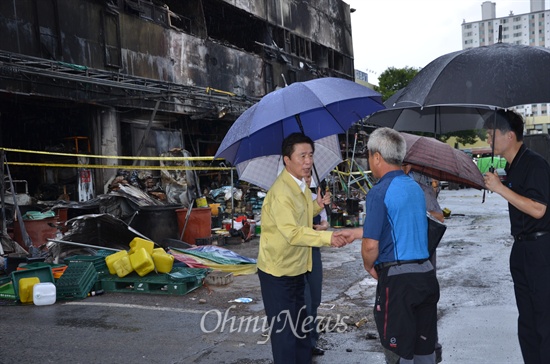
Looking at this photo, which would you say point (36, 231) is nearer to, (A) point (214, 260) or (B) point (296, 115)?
(A) point (214, 260)

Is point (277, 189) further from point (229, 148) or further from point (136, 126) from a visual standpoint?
point (136, 126)

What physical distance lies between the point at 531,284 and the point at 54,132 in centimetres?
1780

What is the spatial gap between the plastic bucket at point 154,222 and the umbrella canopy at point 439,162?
807 cm

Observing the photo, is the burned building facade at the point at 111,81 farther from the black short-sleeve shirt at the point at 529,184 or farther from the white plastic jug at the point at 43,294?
the black short-sleeve shirt at the point at 529,184

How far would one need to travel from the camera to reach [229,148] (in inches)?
199

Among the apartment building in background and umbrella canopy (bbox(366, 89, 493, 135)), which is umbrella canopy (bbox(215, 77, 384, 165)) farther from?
the apartment building in background

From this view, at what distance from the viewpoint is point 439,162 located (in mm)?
4598

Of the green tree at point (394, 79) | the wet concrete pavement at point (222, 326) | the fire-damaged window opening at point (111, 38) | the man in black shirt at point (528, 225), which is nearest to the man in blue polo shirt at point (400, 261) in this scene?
the man in black shirt at point (528, 225)

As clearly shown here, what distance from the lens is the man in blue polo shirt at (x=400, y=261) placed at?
3.27 m

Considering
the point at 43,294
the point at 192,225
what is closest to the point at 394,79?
the point at 192,225

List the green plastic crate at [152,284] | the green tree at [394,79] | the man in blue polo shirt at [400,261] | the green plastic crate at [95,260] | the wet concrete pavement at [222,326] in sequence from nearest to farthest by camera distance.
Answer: the man in blue polo shirt at [400,261] < the wet concrete pavement at [222,326] < the green plastic crate at [152,284] < the green plastic crate at [95,260] < the green tree at [394,79]

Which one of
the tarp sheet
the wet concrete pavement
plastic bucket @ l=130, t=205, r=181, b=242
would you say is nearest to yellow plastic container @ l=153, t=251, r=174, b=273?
the wet concrete pavement

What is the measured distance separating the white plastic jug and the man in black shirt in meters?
6.10

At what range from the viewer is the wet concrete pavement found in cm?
519
